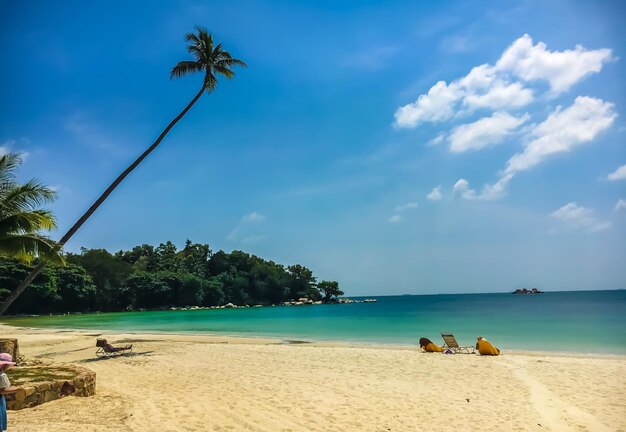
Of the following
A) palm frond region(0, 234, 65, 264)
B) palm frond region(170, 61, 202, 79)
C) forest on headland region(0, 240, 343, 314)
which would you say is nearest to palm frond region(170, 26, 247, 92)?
palm frond region(170, 61, 202, 79)

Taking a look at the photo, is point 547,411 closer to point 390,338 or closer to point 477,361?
point 477,361

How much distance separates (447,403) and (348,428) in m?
2.99

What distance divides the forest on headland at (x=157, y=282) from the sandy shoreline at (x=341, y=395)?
1971 inches

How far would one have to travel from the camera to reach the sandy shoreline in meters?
7.21

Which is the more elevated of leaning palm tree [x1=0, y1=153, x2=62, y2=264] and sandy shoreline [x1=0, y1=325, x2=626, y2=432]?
leaning palm tree [x1=0, y1=153, x2=62, y2=264]

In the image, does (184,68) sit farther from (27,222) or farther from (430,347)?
(430,347)

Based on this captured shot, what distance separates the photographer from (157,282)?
263ft

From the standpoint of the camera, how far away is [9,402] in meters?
7.21

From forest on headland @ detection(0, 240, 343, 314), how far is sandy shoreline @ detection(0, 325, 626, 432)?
164ft

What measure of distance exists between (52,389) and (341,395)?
5.86 m

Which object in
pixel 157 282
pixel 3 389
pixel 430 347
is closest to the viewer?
pixel 3 389

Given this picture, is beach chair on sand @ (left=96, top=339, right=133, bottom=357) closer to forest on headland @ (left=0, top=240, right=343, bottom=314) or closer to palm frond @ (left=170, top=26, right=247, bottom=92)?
palm frond @ (left=170, top=26, right=247, bottom=92)

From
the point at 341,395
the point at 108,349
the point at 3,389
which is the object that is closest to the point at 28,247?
the point at 108,349

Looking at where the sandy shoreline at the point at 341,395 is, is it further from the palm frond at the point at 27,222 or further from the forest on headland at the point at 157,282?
the forest on headland at the point at 157,282
